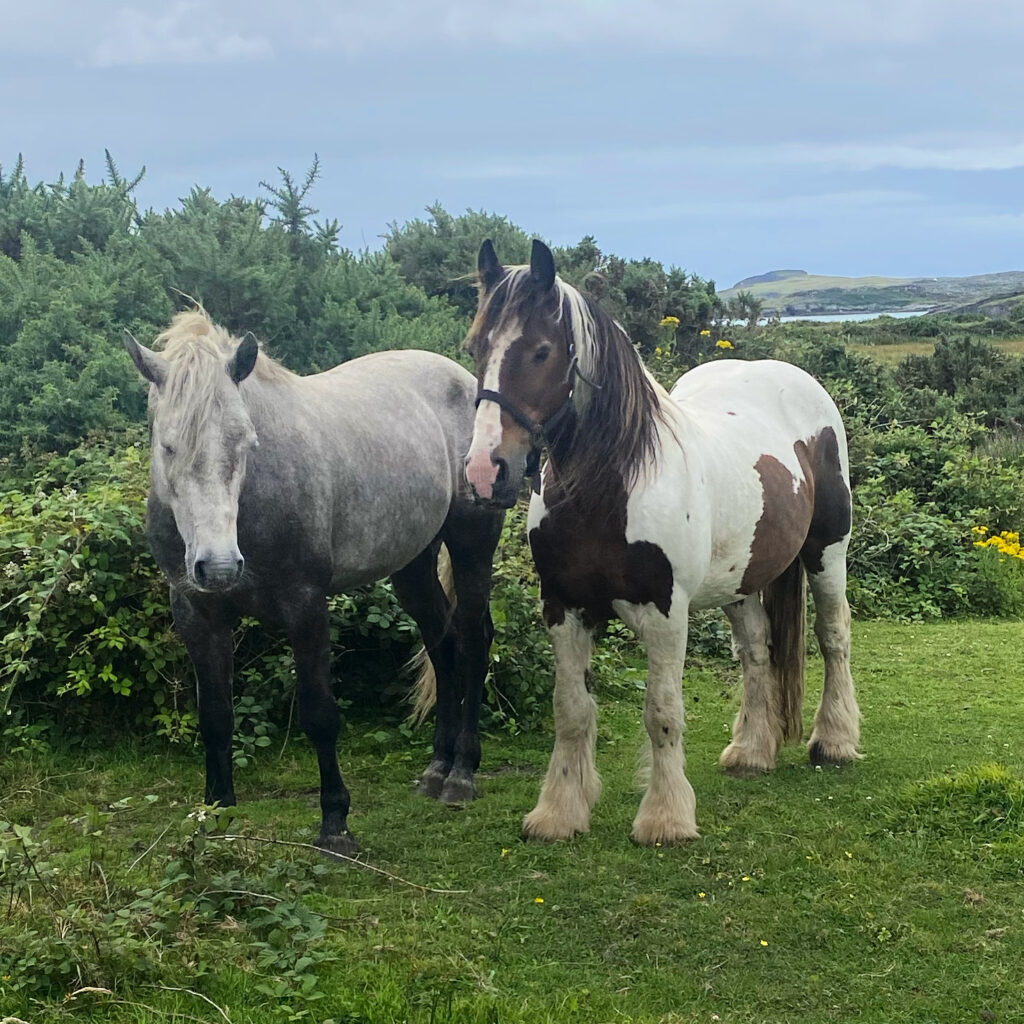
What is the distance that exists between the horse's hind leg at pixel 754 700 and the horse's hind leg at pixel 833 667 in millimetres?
219

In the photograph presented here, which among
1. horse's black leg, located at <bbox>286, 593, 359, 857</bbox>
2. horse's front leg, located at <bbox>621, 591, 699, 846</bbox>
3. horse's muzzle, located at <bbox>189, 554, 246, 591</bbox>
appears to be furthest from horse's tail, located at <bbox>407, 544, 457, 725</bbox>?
horse's muzzle, located at <bbox>189, 554, 246, 591</bbox>

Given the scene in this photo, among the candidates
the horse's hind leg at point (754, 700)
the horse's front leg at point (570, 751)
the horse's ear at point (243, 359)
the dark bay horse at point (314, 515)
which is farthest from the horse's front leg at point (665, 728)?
the horse's ear at point (243, 359)

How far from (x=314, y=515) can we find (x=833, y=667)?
270 cm

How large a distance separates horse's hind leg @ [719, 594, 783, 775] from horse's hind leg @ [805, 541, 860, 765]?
0.22 meters

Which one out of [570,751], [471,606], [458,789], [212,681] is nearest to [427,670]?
[471,606]

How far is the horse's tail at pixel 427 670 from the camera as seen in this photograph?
4.94 m

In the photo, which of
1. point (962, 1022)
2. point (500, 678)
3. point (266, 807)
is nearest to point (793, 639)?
point (500, 678)

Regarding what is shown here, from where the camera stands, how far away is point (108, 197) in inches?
377

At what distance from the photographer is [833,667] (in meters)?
4.96

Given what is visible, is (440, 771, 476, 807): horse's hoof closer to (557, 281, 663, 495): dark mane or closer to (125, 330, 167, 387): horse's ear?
(557, 281, 663, 495): dark mane

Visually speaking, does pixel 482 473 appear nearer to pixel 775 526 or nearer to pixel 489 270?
pixel 489 270

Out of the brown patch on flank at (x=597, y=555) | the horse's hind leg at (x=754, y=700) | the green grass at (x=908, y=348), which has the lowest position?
the horse's hind leg at (x=754, y=700)

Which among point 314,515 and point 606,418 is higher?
point 606,418

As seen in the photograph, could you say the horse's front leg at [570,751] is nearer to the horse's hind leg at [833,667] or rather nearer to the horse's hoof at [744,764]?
the horse's hoof at [744,764]
